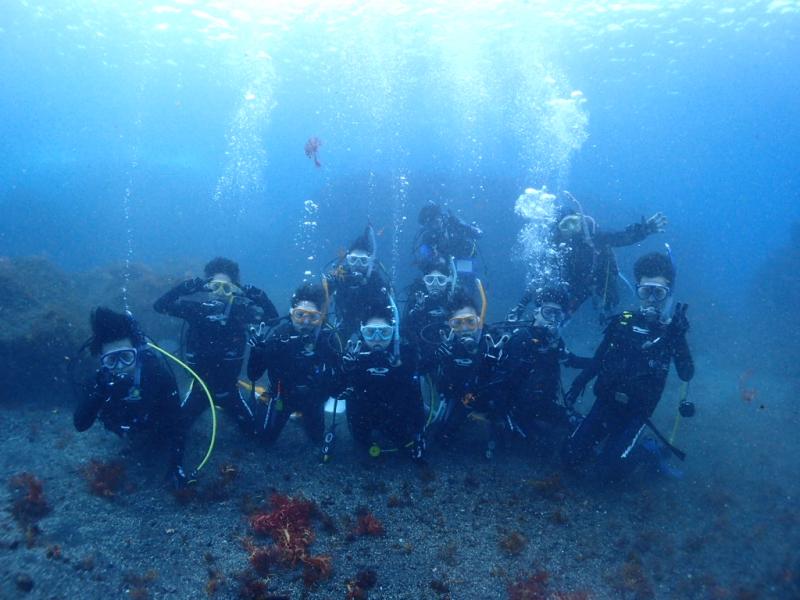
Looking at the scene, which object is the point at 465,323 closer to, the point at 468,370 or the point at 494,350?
the point at 494,350

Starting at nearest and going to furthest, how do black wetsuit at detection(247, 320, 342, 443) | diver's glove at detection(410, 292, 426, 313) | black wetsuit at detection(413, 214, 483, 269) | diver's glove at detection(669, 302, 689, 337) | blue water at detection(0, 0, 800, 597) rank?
diver's glove at detection(669, 302, 689, 337) → black wetsuit at detection(247, 320, 342, 443) → diver's glove at detection(410, 292, 426, 313) → black wetsuit at detection(413, 214, 483, 269) → blue water at detection(0, 0, 800, 597)

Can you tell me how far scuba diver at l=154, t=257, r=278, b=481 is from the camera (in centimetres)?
760

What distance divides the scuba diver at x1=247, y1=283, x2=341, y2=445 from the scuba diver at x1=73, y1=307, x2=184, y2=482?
1265 millimetres

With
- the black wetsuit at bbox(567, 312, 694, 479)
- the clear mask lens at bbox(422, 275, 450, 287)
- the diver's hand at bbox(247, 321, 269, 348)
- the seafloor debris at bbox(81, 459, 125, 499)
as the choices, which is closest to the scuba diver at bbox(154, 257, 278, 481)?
the diver's hand at bbox(247, 321, 269, 348)

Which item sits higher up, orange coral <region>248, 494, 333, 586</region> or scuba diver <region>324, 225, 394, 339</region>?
scuba diver <region>324, 225, 394, 339</region>

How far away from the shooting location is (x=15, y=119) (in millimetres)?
74062

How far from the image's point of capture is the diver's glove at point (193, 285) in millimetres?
7379

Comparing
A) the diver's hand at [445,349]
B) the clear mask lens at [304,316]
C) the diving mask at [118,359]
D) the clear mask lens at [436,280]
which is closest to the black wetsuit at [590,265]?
the clear mask lens at [436,280]

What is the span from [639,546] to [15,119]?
103 m

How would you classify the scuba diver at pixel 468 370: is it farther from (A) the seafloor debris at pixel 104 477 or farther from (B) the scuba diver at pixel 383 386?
(A) the seafloor debris at pixel 104 477

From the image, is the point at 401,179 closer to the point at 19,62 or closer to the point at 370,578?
the point at 370,578

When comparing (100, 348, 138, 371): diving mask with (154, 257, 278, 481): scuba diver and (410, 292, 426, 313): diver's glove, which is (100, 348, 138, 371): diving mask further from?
(410, 292, 426, 313): diver's glove

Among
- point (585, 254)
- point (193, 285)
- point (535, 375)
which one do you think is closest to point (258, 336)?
point (193, 285)

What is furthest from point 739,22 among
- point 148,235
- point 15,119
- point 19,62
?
point 15,119
